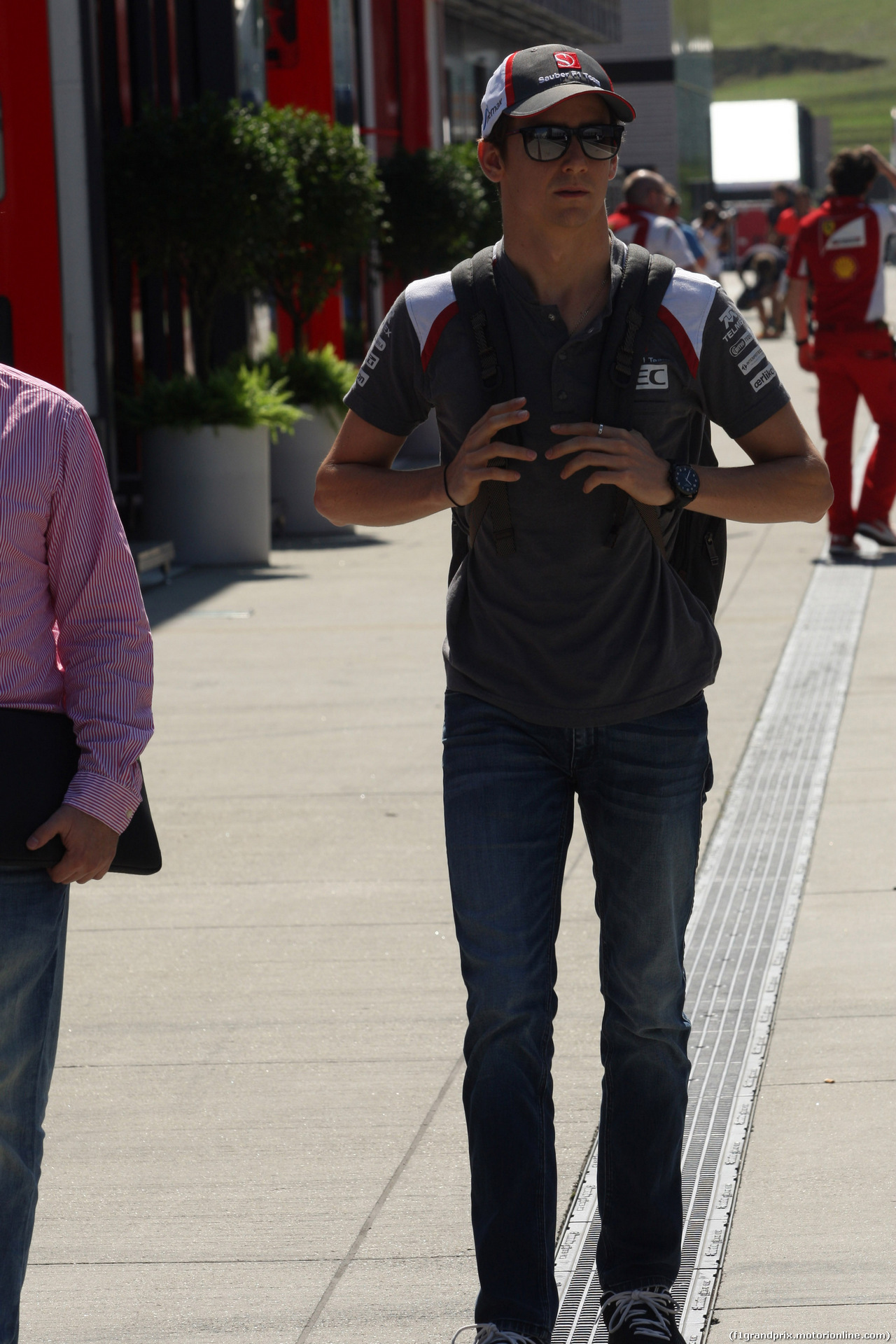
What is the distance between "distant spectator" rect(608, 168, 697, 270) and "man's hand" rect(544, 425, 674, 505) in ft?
33.1

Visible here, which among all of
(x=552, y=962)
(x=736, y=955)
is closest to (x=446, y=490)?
(x=552, y=962)

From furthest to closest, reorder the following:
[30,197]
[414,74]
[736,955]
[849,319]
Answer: [414,74]
[849,319]
[30,197]
[736,955]

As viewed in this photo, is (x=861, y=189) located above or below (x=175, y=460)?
above

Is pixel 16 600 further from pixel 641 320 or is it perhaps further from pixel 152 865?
pixel 641 320

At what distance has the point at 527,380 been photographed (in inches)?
115

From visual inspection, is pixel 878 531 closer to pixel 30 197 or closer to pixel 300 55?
pixel 30 197

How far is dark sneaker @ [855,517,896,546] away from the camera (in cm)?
1139

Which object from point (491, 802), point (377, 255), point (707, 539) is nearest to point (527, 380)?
point (707, 539)

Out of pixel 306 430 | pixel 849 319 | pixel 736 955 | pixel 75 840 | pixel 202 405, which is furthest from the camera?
pixel 306 430

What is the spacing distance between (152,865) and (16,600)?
44 cm

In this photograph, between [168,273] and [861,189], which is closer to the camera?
[861,189]

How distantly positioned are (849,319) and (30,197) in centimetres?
450

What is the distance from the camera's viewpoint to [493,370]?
290 centimetres

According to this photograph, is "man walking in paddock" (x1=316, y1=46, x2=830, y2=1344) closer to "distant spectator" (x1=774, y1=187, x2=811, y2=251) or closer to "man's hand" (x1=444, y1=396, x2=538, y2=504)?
"man's hand" (x1=444, y1=396, x2=538, y2=504)
